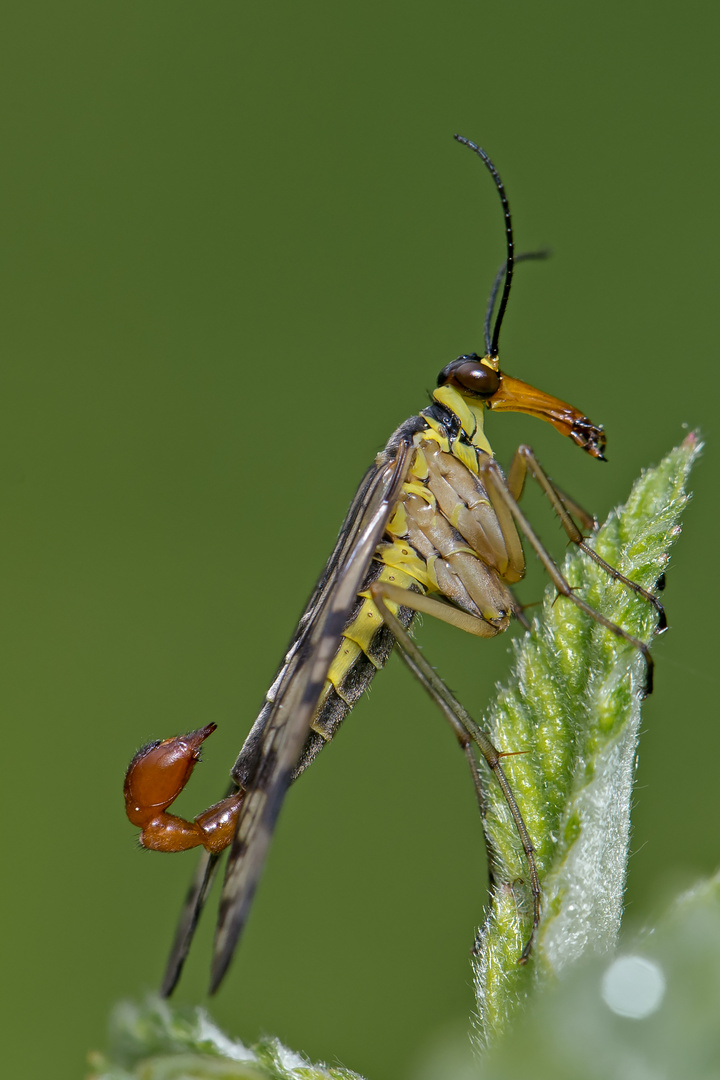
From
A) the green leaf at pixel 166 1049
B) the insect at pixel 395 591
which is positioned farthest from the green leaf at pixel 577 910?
the insect at pixel 395 591

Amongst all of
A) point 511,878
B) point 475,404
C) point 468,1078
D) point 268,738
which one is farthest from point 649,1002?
point 475,404

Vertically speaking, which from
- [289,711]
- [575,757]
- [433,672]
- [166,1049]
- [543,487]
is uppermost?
[543,487]

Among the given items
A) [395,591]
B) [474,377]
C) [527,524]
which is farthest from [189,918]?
[474,377]

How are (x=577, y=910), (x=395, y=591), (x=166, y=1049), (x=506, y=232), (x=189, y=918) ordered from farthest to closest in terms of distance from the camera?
1. (x=506, y=232)
2. (x=395, y=591)
3. (x=189, y=918)
4. (x=577, y=910)
5. (x=166, y=1049)

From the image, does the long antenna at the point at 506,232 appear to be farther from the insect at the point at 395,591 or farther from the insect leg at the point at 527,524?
the insect leg at the point at 527,524

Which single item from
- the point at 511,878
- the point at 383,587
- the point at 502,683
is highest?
the point at 383,587

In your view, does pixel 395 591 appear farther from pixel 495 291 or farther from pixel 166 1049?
pixel 166 1049

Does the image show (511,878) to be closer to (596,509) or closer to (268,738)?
(268,738)
